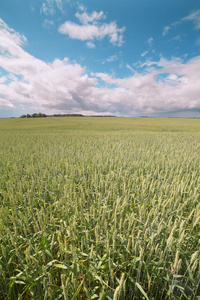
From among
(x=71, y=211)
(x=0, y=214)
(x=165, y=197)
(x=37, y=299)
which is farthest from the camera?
(x=165, y=197)

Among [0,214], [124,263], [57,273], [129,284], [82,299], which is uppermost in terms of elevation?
[0,214]

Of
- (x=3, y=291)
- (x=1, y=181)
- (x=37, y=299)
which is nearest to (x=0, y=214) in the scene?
(x=3, y=291)

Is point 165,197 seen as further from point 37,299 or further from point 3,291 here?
point 3,291

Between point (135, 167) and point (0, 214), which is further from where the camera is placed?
point (135, 167)

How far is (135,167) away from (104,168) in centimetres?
110

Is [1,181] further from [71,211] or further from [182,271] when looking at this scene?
[182,271]

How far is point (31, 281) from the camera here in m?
1.58

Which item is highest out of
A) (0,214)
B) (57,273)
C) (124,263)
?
(0,214)

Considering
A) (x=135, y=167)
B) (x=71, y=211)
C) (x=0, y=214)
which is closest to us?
(x=0, y=214)

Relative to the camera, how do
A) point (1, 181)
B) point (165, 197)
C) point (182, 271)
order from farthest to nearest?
1. point (1, 181)
2. point (165, 197)
3. point (182, 271)

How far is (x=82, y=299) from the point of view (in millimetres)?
1704

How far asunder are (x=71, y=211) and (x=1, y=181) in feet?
8.50

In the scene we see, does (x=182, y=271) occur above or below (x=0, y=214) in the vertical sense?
below

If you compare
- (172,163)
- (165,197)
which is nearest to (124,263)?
(165,197)
